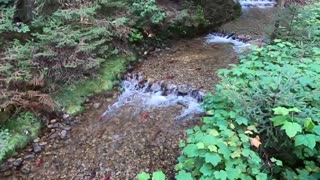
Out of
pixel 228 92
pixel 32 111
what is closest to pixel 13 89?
pixel 32 111

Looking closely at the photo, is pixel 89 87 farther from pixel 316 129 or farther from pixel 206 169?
pixel 316 129

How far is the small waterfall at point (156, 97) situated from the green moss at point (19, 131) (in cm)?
112

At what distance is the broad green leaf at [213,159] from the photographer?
9.00 ft

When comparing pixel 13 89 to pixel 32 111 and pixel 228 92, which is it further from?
pixel 228 92

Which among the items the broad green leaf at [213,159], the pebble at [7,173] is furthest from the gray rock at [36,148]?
the broad green leaf at [213,159]

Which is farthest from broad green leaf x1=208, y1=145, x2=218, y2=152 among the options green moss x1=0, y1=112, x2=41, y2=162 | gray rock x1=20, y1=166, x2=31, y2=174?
green moss x1=0, y1=112, x2=41, y2=162

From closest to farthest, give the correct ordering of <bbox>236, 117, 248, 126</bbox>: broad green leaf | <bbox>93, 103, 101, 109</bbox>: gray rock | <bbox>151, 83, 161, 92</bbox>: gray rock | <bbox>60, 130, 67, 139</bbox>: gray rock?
1. <bbox>236, 117, 248, 126</bbox>: broad green leaf
2. <bbox>60, 130, 67, 139</bbox>: gray rock
3. <bbox>93, 103, 101, 109</bbox>: gray rock
4. <bbox>151, 83, 161, 92</bbox>: gray rock

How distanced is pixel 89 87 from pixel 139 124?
55.4 inches

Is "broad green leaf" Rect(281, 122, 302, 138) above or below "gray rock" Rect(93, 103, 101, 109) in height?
above

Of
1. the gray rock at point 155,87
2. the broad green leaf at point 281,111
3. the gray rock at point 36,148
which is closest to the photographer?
the broad green leaf at point 281,111

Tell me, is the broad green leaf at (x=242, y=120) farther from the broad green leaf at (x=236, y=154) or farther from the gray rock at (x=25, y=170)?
the gray rock at (x=25, y=170)

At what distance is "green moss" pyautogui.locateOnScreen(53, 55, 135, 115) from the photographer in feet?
17.3

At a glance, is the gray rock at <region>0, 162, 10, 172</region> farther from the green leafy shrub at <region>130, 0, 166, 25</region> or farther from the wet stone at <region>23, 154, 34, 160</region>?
the green leafy shrub at <region>130, 0, 166, 25</region>

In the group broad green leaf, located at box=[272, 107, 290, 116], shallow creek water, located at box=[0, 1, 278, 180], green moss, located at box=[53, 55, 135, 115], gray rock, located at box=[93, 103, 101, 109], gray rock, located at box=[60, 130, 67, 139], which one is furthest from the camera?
gray rock, located at box=[93, 103, 101, 109]
